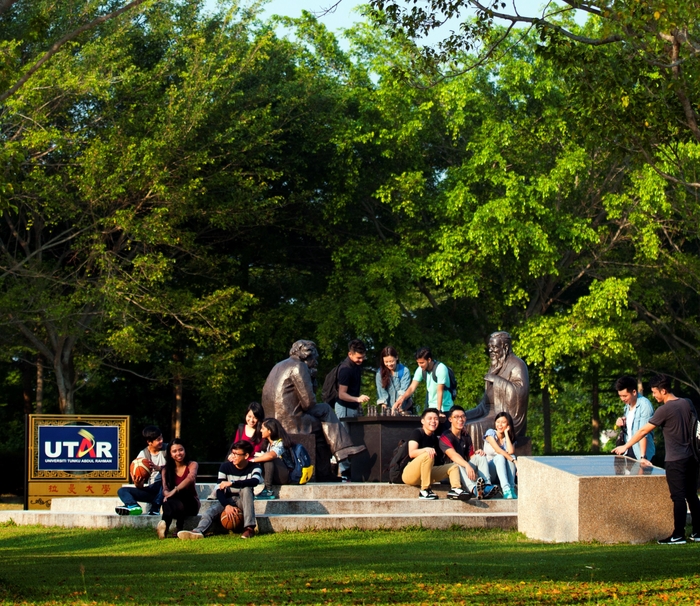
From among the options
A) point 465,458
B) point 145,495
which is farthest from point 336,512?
point 145,495

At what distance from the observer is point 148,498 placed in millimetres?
15047

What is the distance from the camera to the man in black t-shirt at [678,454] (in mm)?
11680

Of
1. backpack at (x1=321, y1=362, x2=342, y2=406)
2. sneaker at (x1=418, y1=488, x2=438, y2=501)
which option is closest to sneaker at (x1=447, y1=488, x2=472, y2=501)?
sneaker at (x1=418, y1=488, x2=438, y2=501)

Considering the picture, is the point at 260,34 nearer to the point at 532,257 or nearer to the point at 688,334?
the point at 532,257

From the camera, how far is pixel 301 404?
16844 millimetres

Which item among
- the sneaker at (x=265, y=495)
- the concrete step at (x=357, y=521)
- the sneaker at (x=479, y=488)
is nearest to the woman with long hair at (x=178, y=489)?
the concrete step at (x=357, y=521)

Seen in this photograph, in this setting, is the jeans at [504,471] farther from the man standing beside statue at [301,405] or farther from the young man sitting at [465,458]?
the man standing beside statue at [301,405]

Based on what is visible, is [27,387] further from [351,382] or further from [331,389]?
[351,382]

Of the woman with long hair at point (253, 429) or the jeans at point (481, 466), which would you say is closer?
the woman with long hair at point (253, 429)

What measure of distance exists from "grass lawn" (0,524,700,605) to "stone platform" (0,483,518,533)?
322 mm

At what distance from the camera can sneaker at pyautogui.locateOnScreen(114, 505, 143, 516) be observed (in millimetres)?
14859

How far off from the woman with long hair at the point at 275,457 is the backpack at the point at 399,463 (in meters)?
1.37

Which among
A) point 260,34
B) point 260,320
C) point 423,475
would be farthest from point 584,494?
point 260,34

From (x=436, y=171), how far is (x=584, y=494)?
2145 cm
